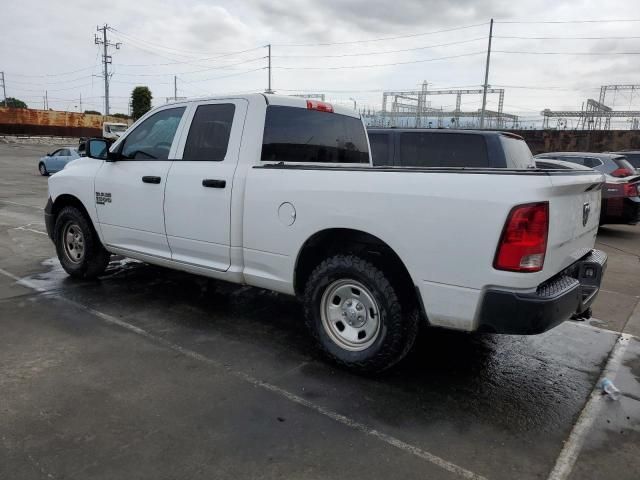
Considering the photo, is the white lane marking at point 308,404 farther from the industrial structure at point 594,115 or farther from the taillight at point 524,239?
the industrial structure at point 594,115

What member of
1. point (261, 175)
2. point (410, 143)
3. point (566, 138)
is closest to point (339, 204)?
point (261, 175)

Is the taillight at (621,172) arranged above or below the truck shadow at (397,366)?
above

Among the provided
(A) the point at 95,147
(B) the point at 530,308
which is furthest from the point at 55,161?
(B) the point at 530,308

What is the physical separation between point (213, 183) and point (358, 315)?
1612mm

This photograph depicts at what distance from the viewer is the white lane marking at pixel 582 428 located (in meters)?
2.68

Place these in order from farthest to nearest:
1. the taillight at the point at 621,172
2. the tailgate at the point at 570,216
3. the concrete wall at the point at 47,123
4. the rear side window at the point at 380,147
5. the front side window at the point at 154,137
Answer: the concrete wall at the point at 47,123
the taillight at the point at 621,172
the rear side window at the point at 380,147
the front side window at the point at 154,137
the tailgate at the point at 570,216

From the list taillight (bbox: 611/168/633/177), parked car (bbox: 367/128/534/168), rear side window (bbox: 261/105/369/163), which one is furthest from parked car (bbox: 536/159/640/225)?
rear side window (bbox: 261/105/369/163)

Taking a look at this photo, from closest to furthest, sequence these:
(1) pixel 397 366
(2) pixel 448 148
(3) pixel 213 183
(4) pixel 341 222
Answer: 1. (4) pixel 341 222
2. (1) pixel 397 366
3. (3) pixel 213 183
4. (2) pixel 448 148

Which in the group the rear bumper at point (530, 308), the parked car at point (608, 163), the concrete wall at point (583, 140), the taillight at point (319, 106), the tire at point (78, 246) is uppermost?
the concrete wall at point (583, 140)

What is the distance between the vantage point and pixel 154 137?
16.3ft

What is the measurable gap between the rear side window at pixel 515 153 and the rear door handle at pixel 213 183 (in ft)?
14.3

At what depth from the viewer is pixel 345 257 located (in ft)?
11.9

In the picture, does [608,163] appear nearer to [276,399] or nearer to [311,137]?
[311,137]

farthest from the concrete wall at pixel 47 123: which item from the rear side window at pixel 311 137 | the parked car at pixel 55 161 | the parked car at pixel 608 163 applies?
the rear side window at pixel 311 137
